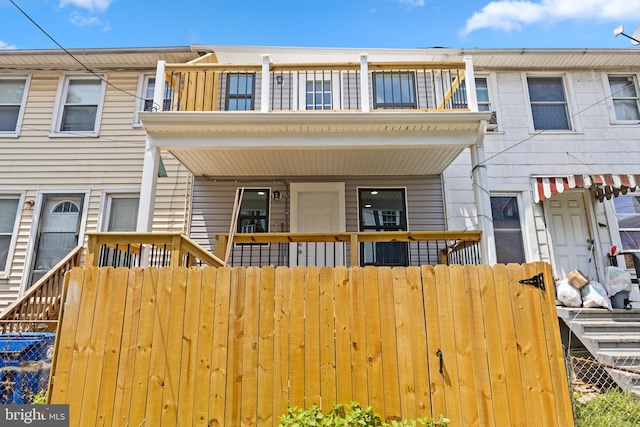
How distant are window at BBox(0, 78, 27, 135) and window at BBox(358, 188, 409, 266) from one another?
23.6ft

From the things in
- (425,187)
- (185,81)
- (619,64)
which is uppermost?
(619,64)

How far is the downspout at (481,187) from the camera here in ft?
15.8

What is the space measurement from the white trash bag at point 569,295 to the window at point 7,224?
32.2ft

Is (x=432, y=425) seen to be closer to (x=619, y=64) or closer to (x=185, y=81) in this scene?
(x=185, y=81)

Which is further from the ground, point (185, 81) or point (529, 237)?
point (185, 81)

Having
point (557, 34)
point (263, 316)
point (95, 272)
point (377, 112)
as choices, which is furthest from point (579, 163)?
point (95, 272)

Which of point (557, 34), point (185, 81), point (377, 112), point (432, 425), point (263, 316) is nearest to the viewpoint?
point (432, 425)

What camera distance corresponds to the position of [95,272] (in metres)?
2.69

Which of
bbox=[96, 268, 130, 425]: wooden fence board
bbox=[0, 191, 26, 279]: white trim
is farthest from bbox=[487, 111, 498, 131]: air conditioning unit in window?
bbox=[0, 191, 26, 279]: white trim

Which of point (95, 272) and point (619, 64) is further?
point (619, 64)

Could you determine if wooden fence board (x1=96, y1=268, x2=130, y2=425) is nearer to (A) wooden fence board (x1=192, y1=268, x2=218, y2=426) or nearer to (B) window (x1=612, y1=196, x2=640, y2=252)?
(A) wooden fence board (x1=192, y1=268, x2=218, y2=426)

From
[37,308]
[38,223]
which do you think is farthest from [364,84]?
[38,223]

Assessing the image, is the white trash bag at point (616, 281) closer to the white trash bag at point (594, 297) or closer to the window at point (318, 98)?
the white trash bag at point (594, 297)

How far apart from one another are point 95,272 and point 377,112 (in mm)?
3899
